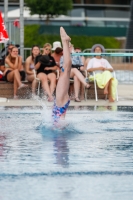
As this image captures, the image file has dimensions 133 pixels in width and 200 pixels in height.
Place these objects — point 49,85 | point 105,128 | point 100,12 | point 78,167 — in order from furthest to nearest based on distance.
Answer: point 100,12
point 49,85
point 105,128
point 78,167

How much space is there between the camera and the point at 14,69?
16766mm

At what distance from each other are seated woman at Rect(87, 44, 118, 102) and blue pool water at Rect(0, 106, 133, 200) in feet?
13.8

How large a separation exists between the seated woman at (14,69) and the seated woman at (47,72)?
0.43 metres

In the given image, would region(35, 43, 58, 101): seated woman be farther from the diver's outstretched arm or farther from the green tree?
the green tree

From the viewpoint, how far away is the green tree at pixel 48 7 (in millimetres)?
54219

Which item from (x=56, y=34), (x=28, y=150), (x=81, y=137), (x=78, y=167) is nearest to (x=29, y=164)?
(x=78, y=167)

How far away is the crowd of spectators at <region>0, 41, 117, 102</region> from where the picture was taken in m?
15.9

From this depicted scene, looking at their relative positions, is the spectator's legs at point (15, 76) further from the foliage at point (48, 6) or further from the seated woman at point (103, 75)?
the foliage at point (48, 6)

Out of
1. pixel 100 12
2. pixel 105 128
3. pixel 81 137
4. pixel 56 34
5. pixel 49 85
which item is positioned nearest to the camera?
pixel 81 137

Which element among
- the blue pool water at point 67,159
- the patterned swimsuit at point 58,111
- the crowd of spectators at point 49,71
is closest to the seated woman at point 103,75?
the crowd of spectators at point 49,71

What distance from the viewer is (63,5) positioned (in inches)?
2154

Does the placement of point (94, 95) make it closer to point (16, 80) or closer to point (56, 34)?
point (16, 80)

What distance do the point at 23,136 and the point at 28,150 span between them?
52.9 inches

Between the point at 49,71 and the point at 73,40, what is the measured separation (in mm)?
33728
